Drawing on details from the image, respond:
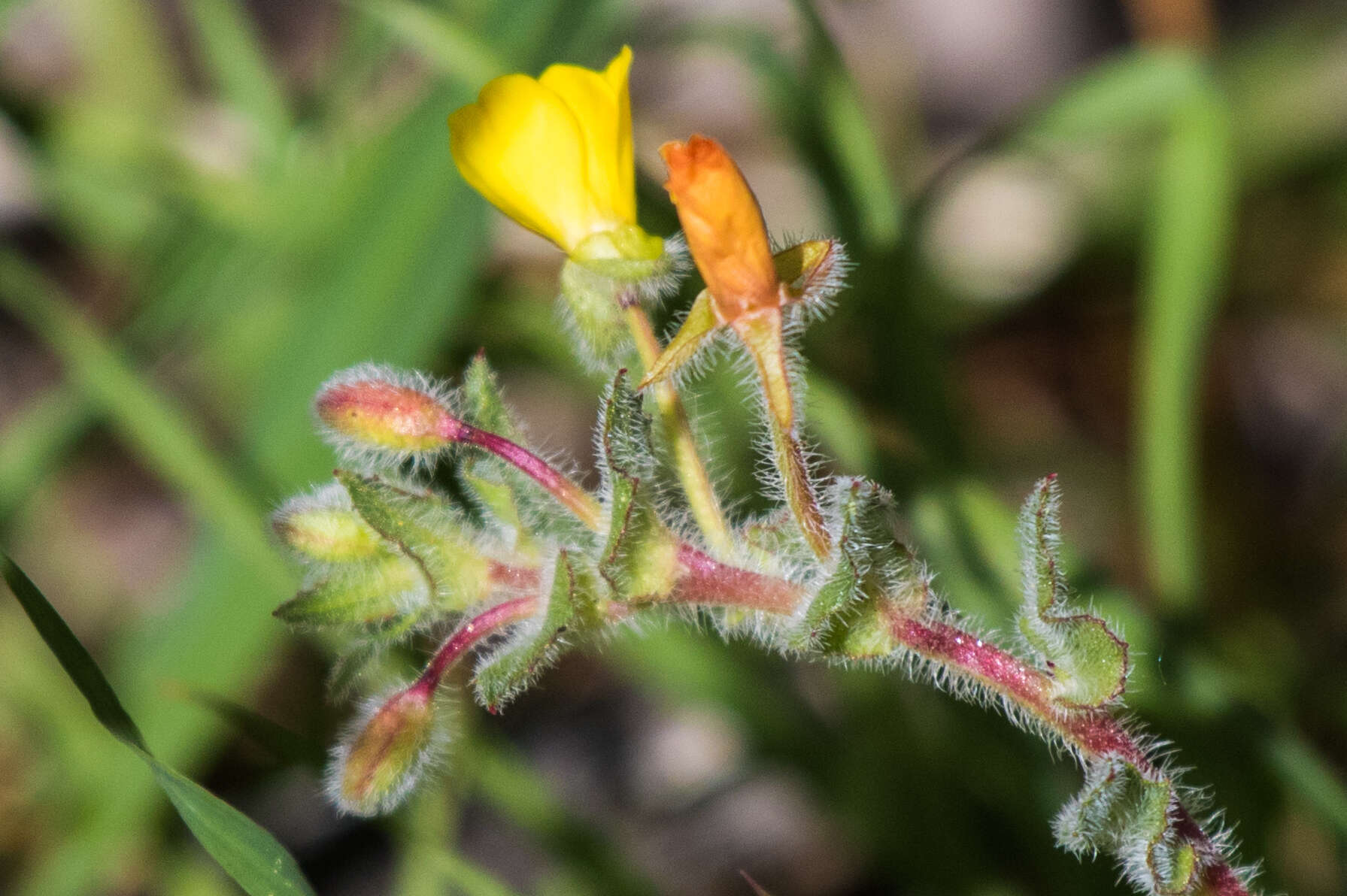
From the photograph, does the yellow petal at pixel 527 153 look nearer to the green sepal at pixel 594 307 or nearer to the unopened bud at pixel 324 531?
the green sepal at pixel 594 307

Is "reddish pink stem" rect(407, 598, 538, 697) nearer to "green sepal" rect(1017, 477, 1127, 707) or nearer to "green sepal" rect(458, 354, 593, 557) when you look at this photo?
"green sepal" rect(458, 354, 593, 557)

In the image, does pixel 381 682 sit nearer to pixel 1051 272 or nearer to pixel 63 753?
pixel 63 753

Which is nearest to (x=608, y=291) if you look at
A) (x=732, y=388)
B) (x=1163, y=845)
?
(x=1163, y=845)

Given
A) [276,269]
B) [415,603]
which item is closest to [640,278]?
[415,603]

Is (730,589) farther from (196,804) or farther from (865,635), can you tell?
(196,804)

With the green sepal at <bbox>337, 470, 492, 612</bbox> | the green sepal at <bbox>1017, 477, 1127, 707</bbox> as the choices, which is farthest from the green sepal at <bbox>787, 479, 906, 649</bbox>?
the green sepal at <bbox>337, 470, 492, 612</bbox>

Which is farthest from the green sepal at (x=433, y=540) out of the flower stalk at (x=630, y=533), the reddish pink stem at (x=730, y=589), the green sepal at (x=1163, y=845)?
the green sepal at (x=1163, y=845)
